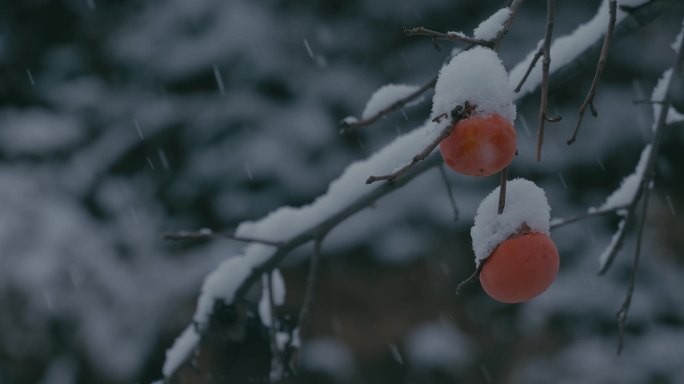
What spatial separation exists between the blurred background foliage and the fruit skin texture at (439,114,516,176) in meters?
3.29

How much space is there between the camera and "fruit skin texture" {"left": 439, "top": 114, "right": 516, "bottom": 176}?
697mm

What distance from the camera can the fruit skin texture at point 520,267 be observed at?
0.79 m

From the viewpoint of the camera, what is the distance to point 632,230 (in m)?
4.32

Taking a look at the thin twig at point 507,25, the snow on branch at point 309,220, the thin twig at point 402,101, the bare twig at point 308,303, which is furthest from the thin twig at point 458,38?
the bare twig at point 308,303

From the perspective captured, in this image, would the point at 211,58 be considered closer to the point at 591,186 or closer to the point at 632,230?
the point at 591,186

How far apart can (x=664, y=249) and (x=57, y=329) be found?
11.9 ft

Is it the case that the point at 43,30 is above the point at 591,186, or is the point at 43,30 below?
above

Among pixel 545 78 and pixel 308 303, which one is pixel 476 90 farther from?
pixel 308 303

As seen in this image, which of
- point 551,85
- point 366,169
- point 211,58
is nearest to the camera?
point 551,85

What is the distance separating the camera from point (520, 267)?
792 millimetres

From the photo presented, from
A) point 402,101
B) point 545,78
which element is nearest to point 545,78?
point 545,78

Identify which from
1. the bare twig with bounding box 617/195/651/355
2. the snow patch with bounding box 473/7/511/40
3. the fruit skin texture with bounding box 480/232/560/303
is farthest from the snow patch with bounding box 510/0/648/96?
the fruit skin texture with bounding box 480/232/560/303

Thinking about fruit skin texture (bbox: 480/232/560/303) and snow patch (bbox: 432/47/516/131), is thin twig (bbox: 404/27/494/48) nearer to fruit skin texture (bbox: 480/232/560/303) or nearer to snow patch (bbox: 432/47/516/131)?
snow patch (bbox: 432/47/516/131)

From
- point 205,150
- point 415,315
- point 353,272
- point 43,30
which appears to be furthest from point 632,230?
point 43,30
